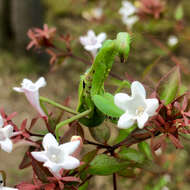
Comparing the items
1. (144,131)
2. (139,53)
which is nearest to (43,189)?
(144,131)

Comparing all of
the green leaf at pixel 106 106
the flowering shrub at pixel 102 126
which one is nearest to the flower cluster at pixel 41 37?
the flowering shrub at pixel 102 126

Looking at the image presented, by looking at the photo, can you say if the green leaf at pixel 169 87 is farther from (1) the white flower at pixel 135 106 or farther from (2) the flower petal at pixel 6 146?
(2) the flower petal at pixel 6 146

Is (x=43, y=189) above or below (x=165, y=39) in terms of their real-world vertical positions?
below

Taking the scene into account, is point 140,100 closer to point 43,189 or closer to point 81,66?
point 43,189

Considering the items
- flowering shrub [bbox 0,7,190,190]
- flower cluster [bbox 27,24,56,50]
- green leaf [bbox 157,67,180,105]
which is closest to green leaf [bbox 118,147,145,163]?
flowering shrub [bbox 0,7,190,190]

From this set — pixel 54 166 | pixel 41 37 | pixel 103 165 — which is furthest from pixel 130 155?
pixel 41 37

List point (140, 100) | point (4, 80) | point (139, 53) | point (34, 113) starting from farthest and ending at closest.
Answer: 1. point (139, 53)
2. point (4, 80)
3. point (34, 113)
4. point (140, 100)
